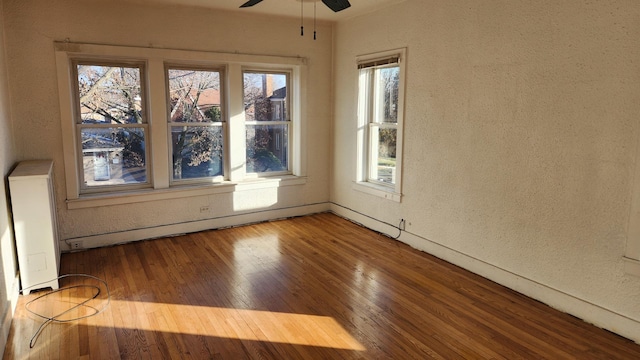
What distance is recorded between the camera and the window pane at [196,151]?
4.94 metres

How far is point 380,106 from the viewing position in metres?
5.05

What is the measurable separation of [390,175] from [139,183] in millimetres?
2909

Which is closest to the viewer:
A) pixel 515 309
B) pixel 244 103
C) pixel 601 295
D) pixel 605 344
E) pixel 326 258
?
pixel 605 344

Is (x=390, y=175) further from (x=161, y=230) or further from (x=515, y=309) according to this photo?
(x=161, y=230)

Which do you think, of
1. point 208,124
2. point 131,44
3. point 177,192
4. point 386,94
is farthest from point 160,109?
point 386,94

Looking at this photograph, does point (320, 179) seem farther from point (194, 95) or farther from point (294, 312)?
point (294, 312)

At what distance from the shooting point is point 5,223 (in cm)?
305

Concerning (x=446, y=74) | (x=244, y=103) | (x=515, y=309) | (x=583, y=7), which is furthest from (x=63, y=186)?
(x=583, y=7)

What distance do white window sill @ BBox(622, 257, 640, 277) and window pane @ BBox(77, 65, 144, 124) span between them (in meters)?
4.60

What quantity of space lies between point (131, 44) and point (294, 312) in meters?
3.27

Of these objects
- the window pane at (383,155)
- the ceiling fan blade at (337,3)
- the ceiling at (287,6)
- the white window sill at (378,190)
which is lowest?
the white window sill at (378,190)

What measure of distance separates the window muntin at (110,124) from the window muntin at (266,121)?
1.26 metres

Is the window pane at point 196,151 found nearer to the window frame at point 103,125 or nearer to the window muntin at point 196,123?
the window muntin at point 196,123

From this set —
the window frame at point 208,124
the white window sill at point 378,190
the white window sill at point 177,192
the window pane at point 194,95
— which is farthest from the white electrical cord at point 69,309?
the white window sill at point 378,190
